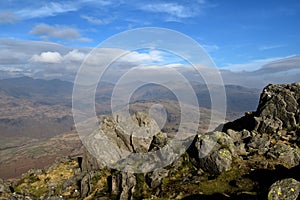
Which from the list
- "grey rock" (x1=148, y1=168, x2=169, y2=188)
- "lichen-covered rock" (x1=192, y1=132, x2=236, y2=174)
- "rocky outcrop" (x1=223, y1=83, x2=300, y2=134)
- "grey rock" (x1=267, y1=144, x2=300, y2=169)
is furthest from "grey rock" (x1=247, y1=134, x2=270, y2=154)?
"grey rock" (x1=148, y1=168, x2=169, y2=188)

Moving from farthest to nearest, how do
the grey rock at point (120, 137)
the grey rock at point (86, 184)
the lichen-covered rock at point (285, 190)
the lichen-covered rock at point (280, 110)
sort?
the lichen-covered rock at point (280, 110) → the grey rock at point (120, 137) → the grey rock at point (86, 184) → the lichen-covered rock at point (285, 190)

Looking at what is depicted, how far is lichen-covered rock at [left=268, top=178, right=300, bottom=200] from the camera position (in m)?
22.8

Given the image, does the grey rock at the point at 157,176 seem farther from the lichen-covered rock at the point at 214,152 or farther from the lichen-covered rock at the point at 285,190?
the lichen-covered rock at the point at 285,190

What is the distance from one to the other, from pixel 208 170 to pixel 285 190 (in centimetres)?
1674

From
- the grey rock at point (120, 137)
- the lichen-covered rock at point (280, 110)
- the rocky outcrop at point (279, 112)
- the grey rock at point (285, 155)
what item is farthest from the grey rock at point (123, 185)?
the lichen-covered rock at point (280, 110)

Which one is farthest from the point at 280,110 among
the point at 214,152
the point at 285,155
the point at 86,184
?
the point at 86,184

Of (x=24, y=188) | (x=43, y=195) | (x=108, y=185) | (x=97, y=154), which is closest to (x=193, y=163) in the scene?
(x=108, y=185)

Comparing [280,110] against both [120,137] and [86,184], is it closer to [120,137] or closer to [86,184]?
[120,137]

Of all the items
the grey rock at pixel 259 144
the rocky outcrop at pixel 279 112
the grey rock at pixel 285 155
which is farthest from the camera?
the rocky outcrop at pixel 279 112

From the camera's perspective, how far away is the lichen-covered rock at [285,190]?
2284cm

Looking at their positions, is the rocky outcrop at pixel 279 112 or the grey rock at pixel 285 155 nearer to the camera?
the grey rock at pixel 285 155

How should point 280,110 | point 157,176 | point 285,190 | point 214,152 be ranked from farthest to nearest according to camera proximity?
point 280,110 → point 157,176 → point 214,152 → point 285,190

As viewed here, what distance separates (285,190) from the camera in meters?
23.3

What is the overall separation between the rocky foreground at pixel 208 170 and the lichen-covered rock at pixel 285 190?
0.07 meters
